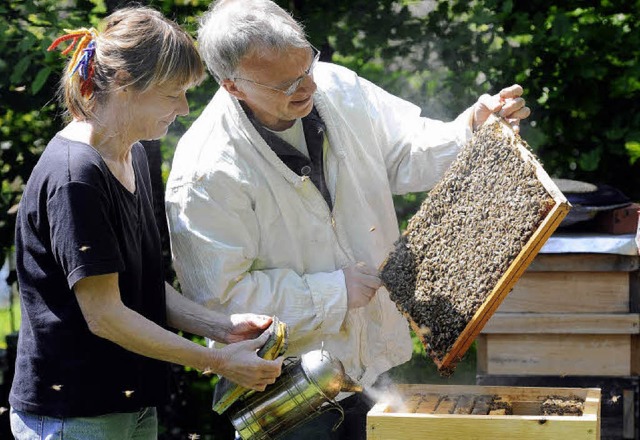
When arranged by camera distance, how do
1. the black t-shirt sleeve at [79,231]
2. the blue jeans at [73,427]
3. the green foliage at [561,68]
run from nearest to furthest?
1. the black t-shirt sleeve at [79,231]
2. the blue jeans at [73,427]
3. the green foliage at [561,68]

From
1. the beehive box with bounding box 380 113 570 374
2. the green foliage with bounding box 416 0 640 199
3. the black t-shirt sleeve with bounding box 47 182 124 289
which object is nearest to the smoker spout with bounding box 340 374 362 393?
the beehive box with bounding box 380 113 570 374

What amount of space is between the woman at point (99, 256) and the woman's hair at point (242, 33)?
32 cm

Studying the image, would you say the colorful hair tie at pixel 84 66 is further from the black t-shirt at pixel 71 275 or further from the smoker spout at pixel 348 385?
the smoker spout at pixel 348 385

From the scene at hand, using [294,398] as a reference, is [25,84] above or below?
above

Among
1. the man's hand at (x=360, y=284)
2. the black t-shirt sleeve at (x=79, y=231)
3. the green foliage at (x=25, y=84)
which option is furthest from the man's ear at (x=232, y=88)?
the green foliage at (x=25, y=84)

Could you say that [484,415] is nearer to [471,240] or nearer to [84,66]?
[471,240]

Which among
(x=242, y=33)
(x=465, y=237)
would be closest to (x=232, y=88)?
(x=242, y=33)

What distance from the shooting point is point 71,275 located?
2473 millimetres

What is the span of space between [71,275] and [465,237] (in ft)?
3.87

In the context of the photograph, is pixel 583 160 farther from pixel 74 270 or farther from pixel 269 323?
pixel 74 270

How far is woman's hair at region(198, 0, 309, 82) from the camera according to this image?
9.90 feet

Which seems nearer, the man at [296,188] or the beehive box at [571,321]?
the man at [296,188]

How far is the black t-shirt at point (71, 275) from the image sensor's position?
2488mm

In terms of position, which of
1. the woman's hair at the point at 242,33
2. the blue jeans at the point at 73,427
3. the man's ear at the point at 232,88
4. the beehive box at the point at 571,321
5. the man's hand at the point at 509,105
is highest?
the woman's hair at the point at 242,33
